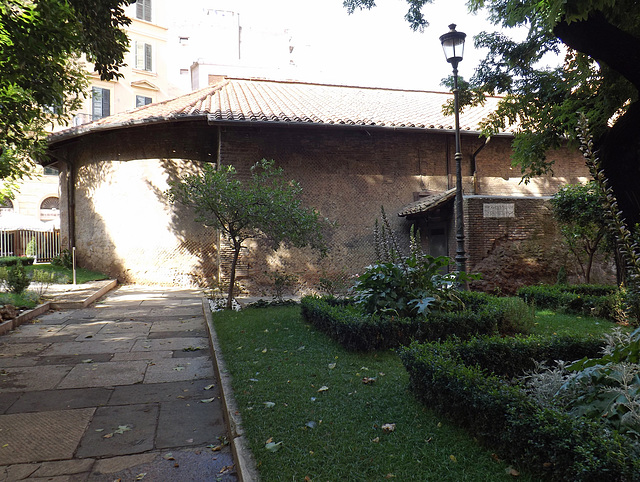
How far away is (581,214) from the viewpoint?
948cm

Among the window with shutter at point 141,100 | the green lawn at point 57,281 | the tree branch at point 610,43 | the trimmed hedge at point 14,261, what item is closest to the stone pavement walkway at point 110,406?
the green lawn at point 57,281

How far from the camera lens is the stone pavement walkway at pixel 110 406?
3.27 m

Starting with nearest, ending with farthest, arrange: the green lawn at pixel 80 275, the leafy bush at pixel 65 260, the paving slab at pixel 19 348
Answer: the paving slab at pixel 19 348 < the green lawn at pixel 80 275 < the leafy bush at pixel 65 260

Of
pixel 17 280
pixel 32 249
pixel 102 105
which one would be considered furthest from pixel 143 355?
pixel 102 105

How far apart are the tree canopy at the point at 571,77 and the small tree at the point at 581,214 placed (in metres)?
1.49

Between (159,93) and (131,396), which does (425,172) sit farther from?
(159,93)

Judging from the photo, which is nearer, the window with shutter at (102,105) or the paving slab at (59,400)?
the paving slab at (59,400)

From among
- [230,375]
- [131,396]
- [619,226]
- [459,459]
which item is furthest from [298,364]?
[619,226]

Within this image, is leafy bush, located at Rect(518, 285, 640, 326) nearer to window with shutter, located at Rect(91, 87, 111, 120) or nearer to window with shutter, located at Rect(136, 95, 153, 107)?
window with shutter, located at Rect(91, 87, 111, 120)

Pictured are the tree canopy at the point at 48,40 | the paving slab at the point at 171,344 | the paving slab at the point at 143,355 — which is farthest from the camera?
the paving slab at the point at 171,344

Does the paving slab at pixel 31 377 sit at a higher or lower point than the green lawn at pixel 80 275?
lower

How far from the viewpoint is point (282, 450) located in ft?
9.94

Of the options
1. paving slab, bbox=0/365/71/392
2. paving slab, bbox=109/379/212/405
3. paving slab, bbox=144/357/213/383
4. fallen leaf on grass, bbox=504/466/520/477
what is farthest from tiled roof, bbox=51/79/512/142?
fallen leaf on grass, bbox=504/466/520/477

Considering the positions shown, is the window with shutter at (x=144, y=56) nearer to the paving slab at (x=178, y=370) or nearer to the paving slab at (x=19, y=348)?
the paving slab at (x=19, y=348)
